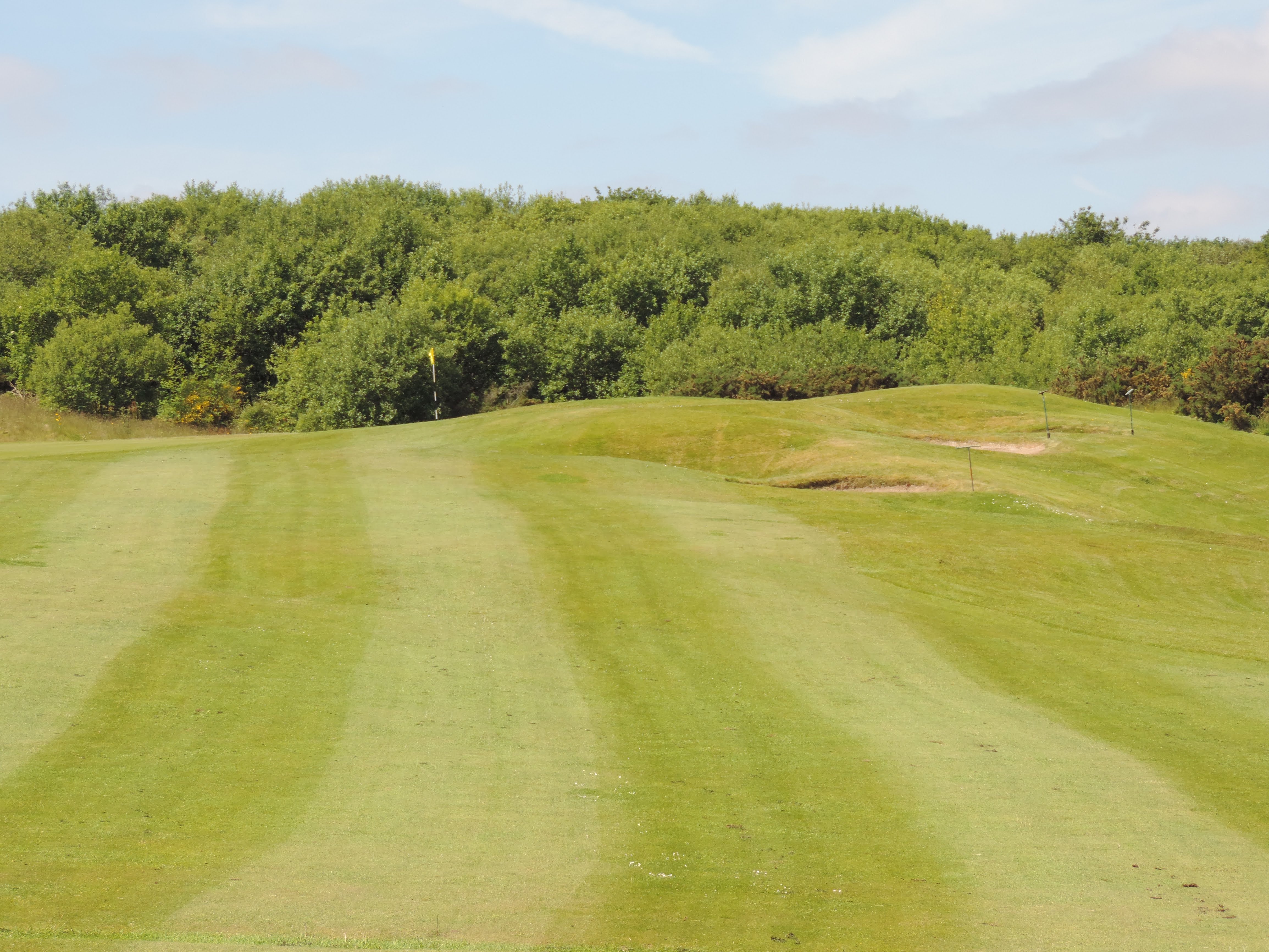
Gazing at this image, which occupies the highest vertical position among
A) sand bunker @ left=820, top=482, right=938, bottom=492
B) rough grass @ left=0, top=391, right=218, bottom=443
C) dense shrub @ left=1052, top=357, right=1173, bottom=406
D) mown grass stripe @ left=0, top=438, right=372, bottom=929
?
dense shrub @ left=1052, top=357, right=1173, bottom=406

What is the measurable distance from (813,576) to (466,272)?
77337 mm

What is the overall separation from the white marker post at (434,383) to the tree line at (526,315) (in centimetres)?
46

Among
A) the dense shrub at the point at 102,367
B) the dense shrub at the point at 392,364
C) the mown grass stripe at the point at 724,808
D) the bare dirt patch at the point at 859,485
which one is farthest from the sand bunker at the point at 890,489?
the dense shrub at the point at 102,367

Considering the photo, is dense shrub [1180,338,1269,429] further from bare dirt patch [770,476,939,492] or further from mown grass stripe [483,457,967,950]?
mown grass stripe [483,457,967,950]

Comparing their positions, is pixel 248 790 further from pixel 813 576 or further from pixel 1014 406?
pixel 1014 406

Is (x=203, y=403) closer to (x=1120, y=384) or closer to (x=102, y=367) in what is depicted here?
(x=102, y=367)

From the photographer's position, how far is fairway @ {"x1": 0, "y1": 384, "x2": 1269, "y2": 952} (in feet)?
29.4

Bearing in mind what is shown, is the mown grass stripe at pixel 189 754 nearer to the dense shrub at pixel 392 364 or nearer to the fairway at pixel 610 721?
the fairway at pixel 610 721

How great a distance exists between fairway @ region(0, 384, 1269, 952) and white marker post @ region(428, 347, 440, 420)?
35440 millimetres

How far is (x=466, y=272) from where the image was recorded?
9606cm

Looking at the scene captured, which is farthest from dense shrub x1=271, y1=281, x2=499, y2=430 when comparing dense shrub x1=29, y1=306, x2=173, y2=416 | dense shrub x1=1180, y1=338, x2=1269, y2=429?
dense shrub x1=1180, y1=338, x2=1269, y2=429

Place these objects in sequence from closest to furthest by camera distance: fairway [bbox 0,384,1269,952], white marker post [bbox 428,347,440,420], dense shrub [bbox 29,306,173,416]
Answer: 1. fairway [bbox 0,384,1269,952]
2. white marker post [bbox 428,347,440,420]
3. dense shrub [bbox 29,306,173,416]

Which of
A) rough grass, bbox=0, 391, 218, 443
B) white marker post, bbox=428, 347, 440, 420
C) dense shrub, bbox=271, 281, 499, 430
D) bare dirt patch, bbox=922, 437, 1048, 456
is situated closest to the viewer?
bare dirt patch, bbox=922, 437, 1048, 456

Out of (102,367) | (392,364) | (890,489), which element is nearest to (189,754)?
(890,489)
